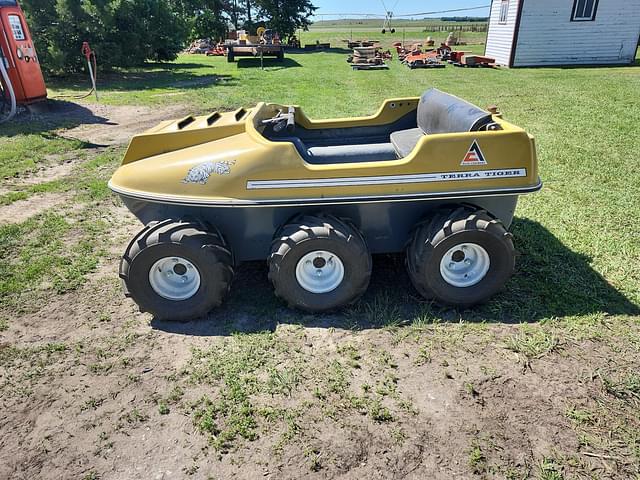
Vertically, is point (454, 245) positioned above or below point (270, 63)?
above

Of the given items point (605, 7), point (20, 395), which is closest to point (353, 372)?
point (20, 395)

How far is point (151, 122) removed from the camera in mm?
10109

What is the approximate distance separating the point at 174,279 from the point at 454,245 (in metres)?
2.07

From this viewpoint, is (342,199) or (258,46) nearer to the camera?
(342,199)

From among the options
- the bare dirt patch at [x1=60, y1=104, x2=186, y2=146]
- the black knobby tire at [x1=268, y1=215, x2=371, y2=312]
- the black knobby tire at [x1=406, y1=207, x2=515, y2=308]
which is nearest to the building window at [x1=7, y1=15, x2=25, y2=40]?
the bare dirt patch at [x1=60, y1=104, x2=186, y2=146]

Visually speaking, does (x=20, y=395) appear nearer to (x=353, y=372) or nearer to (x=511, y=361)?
(x=353, y=372)

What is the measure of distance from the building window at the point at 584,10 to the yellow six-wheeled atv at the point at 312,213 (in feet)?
60.8

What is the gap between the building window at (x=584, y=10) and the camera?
17.8m

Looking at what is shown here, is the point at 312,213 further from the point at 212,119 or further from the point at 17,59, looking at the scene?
the point at 17,59

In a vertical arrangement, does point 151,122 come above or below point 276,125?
below

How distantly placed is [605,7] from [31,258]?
21321mm

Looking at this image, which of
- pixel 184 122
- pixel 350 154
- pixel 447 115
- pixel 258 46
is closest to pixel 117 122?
pixel 184 122

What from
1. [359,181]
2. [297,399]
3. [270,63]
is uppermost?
[359,181]

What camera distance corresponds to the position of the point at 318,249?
318 cm
